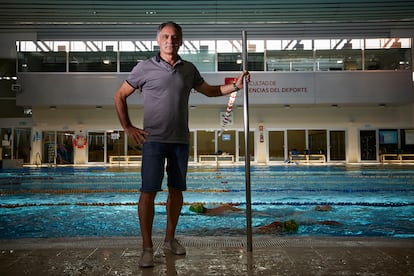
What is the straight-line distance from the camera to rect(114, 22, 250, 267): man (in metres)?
2.45

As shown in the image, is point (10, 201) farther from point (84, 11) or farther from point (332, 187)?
point (84, 11)

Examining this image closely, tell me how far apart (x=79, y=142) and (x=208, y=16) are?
1054 cm

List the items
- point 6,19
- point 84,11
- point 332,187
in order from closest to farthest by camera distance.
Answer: point 332,187 → point 84,11 → point 6,19

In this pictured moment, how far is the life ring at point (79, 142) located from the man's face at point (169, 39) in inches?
784

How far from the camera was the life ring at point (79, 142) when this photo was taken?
69.9 feet

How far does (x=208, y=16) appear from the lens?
15.7 m

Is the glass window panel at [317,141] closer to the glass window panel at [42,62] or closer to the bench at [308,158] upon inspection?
the bench at [308,158]

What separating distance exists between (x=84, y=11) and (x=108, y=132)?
8.22 m

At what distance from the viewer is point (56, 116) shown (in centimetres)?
2144

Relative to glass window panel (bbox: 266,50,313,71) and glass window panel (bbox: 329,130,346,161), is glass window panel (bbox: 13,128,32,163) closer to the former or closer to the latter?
glass window panel (bbox: 266,50,313,71)

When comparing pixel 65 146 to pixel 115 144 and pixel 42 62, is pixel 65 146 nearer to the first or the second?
pixel 115 144

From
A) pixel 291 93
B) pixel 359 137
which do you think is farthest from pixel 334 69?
pixel 359 137

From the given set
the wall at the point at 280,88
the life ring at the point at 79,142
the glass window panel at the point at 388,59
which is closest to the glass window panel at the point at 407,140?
the wall at the point at 280,88

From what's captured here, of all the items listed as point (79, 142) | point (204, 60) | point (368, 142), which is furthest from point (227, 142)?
point (79, 142)
